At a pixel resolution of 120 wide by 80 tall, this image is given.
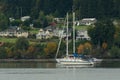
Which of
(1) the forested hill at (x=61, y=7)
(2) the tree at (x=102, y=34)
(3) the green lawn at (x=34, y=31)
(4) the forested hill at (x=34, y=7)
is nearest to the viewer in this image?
(2) the tree at (x=102, y=34)

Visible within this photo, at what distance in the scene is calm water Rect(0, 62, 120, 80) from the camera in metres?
82.8

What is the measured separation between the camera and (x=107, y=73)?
86438 millimetres

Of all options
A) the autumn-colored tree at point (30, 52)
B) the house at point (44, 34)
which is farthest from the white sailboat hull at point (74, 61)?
the house at point (44, 34)

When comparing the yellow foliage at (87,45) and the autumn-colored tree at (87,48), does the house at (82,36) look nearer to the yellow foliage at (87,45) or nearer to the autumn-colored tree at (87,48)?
the yellow foliage at (87,45)

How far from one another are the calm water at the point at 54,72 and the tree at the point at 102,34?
9.39 metres

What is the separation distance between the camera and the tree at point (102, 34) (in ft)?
370

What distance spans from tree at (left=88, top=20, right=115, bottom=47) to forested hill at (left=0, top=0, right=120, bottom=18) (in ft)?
49.4

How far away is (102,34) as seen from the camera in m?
113

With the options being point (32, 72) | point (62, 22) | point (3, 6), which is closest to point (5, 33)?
point (62, 22)

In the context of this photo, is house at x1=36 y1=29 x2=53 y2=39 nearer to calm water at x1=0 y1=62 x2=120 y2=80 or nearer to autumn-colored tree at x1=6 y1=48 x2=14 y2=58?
autumn-colored tree at x1=6 y1=48 x2=14 y2=58

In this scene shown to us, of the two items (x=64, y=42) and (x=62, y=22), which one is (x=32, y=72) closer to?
(x=64, y=42)

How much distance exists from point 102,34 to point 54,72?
79.7ft

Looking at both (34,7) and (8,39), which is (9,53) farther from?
→ (34,7)

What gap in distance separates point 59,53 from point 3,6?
99.0 ft
